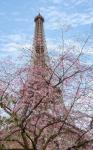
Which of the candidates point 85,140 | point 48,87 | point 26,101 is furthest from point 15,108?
point 85,140

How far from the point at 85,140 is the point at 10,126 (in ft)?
7.92

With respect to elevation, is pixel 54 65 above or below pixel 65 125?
above

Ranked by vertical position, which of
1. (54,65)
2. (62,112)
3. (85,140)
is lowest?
(85,140)

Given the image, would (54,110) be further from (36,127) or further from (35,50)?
(35,50)

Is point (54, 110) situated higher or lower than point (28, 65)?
lower

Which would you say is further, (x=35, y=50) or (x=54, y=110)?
(x=35, y=50)

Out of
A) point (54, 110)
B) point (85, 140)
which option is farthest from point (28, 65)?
point (85, 140)

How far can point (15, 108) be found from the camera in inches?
532

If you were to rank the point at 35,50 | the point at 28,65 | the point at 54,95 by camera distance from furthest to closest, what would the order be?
the point at 35,50 < the point at 28,65 < the point at 54,95

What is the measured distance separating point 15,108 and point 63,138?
1.92m

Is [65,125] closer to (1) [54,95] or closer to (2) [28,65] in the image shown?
(1) [54,95]

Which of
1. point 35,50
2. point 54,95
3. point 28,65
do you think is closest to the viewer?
point 54,95

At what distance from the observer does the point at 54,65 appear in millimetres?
14312

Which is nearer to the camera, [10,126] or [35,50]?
[10,126]
